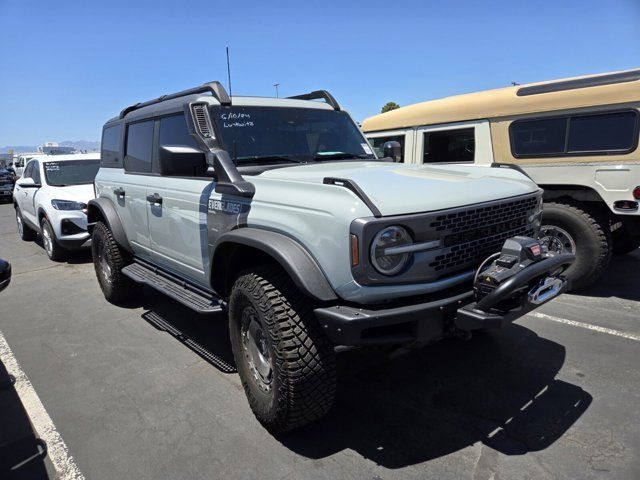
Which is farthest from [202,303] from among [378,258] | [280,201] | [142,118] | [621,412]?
[621,412]

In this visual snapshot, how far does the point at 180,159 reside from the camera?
3047mm

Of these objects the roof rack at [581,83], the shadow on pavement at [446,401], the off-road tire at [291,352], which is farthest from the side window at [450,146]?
the off-road tire at [291,352]

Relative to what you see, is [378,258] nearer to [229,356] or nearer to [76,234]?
[229,356]

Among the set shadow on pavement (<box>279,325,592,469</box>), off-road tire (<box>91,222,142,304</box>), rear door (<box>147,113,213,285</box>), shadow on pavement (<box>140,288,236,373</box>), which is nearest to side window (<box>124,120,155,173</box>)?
rear door (<box>147,113,213,285</box>)

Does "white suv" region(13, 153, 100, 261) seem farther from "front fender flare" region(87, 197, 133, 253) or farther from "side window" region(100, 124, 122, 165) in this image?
"front fender flare" region(87, 197, 133, 253)

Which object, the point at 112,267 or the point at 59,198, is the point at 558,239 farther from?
the point at 59,198

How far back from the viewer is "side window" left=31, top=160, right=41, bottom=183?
8453 mm

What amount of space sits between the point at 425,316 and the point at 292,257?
761 mm

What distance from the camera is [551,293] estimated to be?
2.59 metres

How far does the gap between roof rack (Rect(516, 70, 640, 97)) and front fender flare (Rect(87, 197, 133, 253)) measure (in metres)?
5.30

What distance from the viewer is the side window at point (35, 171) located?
8.45 m

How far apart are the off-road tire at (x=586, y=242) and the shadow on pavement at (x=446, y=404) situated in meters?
1.73

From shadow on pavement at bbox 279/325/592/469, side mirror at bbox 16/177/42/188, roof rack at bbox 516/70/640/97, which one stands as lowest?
shadow on pavement at bbox 279/325/592/469

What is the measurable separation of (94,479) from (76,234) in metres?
5.84
